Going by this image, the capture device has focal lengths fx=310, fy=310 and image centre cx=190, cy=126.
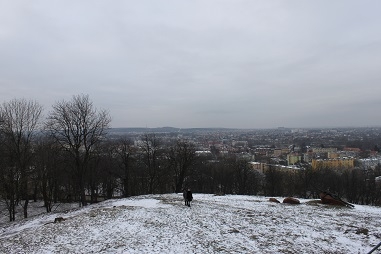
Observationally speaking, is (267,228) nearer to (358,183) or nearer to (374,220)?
(374,220)

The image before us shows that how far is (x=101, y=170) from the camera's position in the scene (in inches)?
2035

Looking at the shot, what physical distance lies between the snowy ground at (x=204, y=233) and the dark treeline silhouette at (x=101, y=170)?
14098mm

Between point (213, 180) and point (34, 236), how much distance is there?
52.7m

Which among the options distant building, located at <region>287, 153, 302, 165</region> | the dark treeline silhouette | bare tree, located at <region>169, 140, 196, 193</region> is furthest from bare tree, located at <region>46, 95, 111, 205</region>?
distant building, located at <region>287, 153, 302, 165</region>

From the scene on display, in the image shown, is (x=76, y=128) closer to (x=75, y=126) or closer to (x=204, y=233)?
(x=75, y=126)

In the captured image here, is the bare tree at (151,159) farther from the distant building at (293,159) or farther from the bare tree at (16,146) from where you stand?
the distant building at (293,159)

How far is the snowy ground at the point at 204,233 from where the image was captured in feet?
49.6

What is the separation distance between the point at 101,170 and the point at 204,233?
124 feet

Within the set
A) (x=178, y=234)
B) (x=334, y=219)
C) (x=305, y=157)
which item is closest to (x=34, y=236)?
(x=178, y=234)

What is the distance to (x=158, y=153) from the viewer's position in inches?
2195

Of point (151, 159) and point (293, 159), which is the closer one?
point (151, 159)

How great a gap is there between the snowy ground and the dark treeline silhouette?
555 inches

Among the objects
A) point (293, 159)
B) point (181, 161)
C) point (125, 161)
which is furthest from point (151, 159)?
point (293, 159)

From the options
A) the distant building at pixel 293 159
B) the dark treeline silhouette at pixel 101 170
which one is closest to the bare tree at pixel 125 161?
the dark treeline silhouette at pixel 101 170
